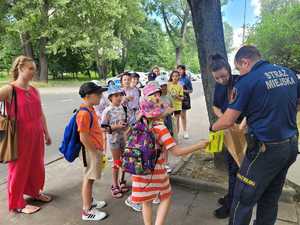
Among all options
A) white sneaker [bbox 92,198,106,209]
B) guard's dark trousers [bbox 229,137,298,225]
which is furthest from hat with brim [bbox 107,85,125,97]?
guard's dark trousers [bbox 229,137,298,225]

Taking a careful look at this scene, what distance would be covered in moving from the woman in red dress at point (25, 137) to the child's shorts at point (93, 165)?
0.78 metres

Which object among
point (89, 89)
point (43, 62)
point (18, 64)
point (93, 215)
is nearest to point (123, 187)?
point (93, 215)

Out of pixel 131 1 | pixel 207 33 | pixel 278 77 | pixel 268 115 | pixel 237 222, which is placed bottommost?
pixel 237 222

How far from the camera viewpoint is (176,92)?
6.51 meters

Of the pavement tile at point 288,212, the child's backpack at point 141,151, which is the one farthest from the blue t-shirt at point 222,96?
the pavement tile at point 288,212

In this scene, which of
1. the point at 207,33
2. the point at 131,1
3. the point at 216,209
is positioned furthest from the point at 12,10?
the point at 216,209

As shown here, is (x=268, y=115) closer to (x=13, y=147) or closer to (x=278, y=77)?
(x=278, y=77)

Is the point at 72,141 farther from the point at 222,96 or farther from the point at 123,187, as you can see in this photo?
the point at 222,96

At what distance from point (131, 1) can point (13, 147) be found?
27.3 metres

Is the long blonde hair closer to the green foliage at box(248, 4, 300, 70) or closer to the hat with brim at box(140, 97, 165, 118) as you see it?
the hat with brim at box(140, 97, 165, 118)

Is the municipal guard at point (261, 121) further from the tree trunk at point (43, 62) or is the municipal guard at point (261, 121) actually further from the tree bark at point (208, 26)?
the tree trunk at point (43, 62)

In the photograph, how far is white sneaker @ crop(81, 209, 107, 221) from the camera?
3.39 meters

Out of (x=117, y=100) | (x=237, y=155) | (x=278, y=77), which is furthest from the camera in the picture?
(x=117, y=100)

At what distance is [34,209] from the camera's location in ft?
11.7
